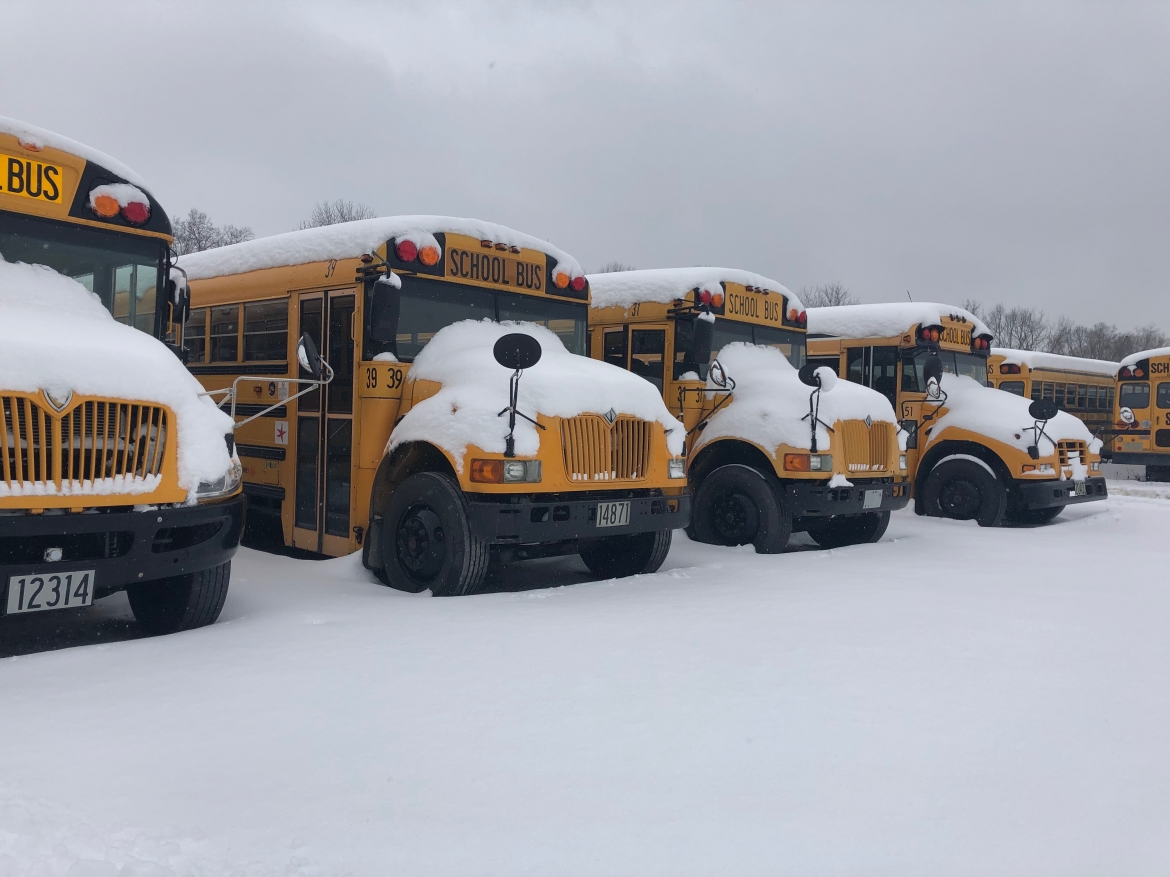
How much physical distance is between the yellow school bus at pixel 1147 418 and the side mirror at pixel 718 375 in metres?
13.2

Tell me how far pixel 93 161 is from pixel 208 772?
3.52 meters

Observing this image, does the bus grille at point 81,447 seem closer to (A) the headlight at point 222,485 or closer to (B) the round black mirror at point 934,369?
(A) the headlight at point 222,485

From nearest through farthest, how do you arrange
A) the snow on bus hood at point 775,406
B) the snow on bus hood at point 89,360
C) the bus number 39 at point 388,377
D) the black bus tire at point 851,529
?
1. the snow on bus hood at point 89,360
2. the bus number 39 at point 388,377
3. the snow on bus hood at point 775,406
4. the black bus tire at point 851,529

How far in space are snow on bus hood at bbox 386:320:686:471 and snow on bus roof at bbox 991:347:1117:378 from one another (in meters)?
11.6

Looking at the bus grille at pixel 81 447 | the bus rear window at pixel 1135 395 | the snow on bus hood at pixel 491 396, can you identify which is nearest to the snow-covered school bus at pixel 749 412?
the snow on bus hood at pixel 491 396

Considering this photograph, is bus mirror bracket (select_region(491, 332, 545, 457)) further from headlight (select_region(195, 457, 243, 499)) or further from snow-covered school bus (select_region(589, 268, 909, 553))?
snow-covered school bus (select_region(589, 268, 909, 553))

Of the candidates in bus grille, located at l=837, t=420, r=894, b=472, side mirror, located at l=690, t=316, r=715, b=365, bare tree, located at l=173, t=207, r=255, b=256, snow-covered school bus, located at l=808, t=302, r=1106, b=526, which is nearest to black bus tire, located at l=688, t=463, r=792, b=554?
bus grille, located at l=837, t=420, r=894, b=472

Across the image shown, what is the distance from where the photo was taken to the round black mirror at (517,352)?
16.6 feet

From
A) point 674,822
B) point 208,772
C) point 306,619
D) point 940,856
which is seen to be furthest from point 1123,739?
point 306,619

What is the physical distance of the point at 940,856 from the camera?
7.64 ft

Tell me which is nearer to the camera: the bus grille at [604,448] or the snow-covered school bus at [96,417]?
the snow-covered school bus at [96,417]

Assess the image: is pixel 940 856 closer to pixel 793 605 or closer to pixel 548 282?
pixel 793 605

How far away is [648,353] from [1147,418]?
14363 millimetres

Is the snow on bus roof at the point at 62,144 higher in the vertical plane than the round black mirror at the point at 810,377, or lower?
higher
